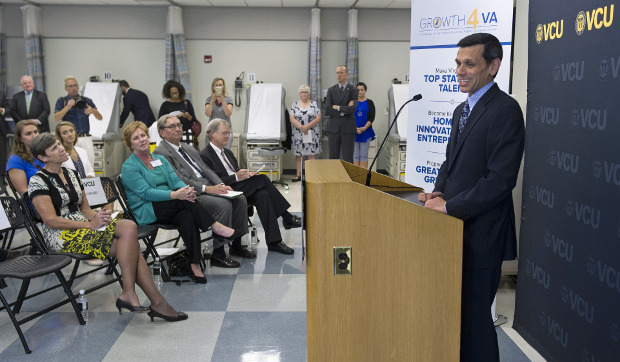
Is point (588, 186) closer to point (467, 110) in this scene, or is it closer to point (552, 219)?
point (552, 219)

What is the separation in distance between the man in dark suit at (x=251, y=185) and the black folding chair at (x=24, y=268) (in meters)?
1.80

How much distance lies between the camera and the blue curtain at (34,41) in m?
9.09

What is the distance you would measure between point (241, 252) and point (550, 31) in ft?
10.4

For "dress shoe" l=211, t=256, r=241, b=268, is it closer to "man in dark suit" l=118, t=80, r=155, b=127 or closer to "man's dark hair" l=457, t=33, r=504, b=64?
"man's dark hair" l=457, t=33, r=504, b=64

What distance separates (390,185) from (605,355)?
3.31 feet

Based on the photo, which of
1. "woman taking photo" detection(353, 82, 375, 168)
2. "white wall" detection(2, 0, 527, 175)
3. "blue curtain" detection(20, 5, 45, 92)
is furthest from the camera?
"white wall" detection(2, 0, 527, 175)

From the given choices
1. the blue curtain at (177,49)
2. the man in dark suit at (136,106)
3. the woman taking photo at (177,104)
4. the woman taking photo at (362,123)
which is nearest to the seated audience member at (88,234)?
the woman taking photo at (177,104)

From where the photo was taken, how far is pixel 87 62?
31.3 feet

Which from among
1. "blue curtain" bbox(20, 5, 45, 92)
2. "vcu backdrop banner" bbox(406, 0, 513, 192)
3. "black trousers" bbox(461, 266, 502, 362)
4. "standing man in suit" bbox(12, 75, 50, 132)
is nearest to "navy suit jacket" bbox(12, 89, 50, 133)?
"standing man in suit" bbox(12, 75, 50, 132)

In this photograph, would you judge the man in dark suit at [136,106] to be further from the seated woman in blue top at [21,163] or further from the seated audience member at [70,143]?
the seated woman in blue top at [21,163]

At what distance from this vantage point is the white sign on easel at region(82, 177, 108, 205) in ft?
13.4

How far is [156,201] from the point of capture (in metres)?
4.00

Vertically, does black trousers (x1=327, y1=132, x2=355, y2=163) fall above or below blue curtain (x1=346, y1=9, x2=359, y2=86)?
below

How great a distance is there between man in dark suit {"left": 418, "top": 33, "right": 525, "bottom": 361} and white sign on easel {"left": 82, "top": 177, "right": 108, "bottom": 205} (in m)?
3.01
